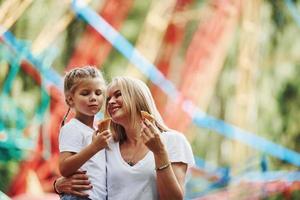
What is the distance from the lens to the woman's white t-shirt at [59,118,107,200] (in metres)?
1.98

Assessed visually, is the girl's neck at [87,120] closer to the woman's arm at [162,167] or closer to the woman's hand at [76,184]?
the woman's hand at [76,184]

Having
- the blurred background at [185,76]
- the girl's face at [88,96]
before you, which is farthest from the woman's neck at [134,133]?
the blurred background at [185,76]

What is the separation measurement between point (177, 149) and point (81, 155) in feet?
0.97

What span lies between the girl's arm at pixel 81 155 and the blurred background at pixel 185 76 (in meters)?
1.38

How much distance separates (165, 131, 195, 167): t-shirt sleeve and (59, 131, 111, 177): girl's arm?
0.18m

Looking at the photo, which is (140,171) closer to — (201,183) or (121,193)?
(121,193)

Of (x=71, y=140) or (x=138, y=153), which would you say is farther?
(x=71, y=140)

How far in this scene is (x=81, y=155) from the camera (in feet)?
6.34

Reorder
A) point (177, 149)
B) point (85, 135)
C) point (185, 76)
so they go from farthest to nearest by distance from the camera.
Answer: point (185, 76)
point (85, 135)
point (177, 149)

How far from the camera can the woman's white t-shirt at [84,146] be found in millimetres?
1976

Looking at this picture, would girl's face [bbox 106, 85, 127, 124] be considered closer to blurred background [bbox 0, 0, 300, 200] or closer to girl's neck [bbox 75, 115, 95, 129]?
girl's neck [bbox 75, 115, 95, 129]

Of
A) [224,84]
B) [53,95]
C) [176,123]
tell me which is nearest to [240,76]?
[224,84]

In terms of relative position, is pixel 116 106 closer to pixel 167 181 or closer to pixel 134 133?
pixel 134 133

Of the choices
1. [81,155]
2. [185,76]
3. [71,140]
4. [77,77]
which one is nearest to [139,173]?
[81,155]
